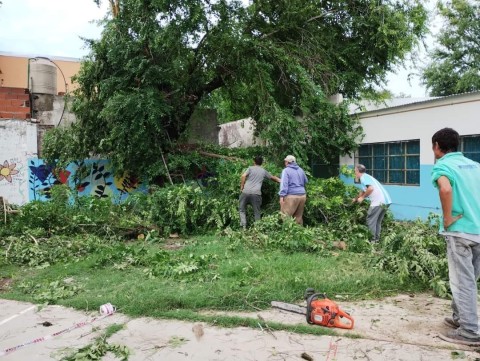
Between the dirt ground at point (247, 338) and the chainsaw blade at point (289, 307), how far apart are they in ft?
0.18

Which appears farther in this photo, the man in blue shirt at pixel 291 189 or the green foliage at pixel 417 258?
the man in blue shirt at pixel 291 189

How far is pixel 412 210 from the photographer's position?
11227 mm

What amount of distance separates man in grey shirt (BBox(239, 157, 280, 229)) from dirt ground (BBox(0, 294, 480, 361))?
4299mm

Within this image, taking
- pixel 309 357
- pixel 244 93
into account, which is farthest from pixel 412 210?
pixel 309 357

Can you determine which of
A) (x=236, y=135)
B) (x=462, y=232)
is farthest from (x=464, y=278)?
(x=236, y=135)

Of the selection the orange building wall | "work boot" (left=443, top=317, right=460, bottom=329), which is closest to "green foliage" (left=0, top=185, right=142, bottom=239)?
"work boot" (left=443, top=317, right=460, bottom=329)

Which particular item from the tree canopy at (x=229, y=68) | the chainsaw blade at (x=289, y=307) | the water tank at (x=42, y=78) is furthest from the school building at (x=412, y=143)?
the water tank at (x=42, y=78)

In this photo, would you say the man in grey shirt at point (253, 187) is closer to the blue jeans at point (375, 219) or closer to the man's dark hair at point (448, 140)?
the blue jeans at point (375, 219)

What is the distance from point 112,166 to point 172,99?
2640 millimetres

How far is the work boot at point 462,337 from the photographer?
11.3ft

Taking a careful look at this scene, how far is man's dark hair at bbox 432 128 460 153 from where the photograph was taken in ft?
12.4

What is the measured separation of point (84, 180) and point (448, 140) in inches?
430

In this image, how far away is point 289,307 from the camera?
13.6ft

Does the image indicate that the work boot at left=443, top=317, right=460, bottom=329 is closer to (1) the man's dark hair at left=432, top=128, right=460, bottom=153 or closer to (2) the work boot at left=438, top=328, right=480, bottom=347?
(2) the work boot at left=438, top=328, right=480, bottom=347
